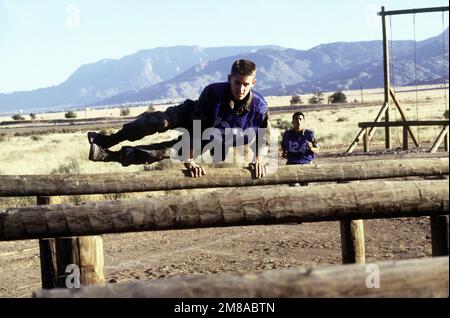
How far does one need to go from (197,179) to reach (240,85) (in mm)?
885

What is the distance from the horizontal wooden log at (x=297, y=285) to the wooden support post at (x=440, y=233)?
Result: 3.79 ft

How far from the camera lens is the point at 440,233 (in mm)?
3127

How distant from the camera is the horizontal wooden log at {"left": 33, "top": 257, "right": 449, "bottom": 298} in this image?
195 cm

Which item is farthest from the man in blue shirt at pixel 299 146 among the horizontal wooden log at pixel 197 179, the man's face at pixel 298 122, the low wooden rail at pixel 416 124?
the low wooden rail at pixel 416 124

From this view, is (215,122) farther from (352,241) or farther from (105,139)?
(352,241)

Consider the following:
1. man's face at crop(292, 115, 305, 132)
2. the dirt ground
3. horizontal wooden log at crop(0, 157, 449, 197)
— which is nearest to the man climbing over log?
horizontal wooden log at crop(0, 157, 449, 197)

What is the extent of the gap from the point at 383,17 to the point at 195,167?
1556 cm

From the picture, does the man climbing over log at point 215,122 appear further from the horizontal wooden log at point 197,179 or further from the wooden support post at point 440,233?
the wooden support post at point 440,233

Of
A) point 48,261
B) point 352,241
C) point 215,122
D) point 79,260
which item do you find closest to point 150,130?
point 215,122

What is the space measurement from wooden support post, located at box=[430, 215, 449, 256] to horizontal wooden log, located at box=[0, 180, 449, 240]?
0.94 feet

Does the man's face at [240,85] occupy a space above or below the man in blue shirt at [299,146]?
above

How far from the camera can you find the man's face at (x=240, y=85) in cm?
515

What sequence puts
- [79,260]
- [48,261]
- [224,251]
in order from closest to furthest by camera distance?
[79,260], [48,261], [224,251]
